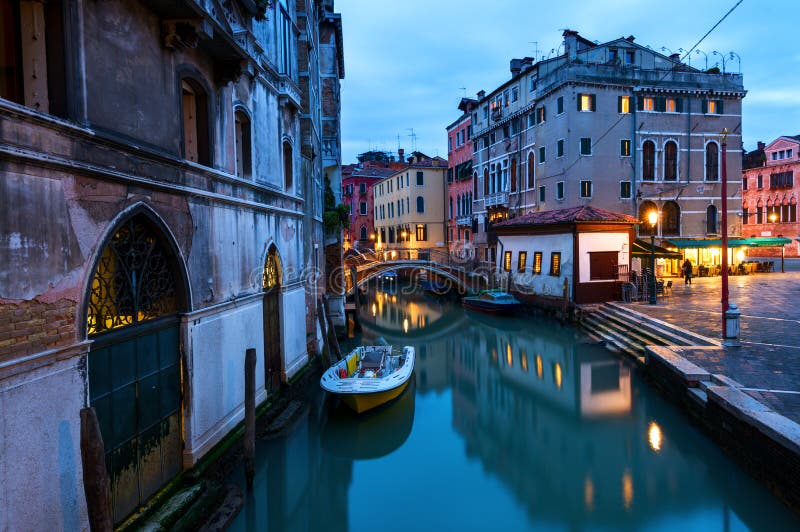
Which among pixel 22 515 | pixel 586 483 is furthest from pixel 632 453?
pixel 22 515

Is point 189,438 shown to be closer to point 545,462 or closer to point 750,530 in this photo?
point 545,462

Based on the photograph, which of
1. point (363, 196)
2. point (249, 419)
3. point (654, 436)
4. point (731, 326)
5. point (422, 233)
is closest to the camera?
point (249, 419)

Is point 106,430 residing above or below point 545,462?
above

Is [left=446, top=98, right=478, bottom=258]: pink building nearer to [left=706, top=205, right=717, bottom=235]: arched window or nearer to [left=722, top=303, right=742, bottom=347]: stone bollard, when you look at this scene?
[left=706, top=205, right=717, bottom=235]: arched window

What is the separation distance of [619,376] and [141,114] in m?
12.5

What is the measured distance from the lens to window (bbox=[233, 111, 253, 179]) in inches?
339

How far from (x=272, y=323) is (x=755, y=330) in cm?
1136

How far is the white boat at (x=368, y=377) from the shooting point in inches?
410

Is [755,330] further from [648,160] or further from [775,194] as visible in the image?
[775,194]

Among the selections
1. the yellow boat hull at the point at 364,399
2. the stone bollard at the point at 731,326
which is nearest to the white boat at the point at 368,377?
the yellow boat hull at the point at 364,399

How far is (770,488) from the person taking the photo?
22.6ft

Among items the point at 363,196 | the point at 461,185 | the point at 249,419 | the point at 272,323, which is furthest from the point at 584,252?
the point at 363,196

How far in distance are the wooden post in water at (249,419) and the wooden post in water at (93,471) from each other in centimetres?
312

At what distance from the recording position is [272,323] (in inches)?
409
